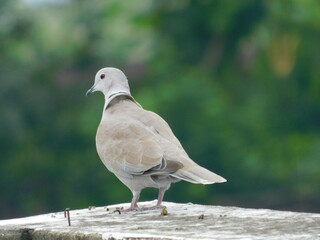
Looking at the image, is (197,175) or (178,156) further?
(178,156)

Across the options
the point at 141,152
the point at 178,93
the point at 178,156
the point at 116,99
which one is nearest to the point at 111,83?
the point at 116,99

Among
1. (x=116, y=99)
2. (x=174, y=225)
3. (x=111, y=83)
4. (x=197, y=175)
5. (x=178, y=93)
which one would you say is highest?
(x=178, y=93)

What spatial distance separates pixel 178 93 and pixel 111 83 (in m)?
21.5

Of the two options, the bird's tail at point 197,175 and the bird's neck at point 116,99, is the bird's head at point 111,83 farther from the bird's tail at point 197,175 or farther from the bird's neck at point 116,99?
the bird's tail at point 197,175

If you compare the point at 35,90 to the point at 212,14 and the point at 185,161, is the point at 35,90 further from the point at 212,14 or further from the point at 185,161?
the point at 185,161

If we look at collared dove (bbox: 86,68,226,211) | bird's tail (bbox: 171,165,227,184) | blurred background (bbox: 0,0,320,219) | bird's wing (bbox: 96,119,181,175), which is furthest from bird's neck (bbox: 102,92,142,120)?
blurred background (bbox: 0,0,320,219)

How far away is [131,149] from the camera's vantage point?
30.9ft

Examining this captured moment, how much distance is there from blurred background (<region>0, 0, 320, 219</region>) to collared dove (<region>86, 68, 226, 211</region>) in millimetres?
20487

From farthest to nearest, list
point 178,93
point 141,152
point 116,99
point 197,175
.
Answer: point 178,93 < point 116,99 < point 141,152 < point 197,175

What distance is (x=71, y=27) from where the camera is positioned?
35.4 metres

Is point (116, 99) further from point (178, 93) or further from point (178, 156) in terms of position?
point (178, 93)

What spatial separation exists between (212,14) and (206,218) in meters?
27.1

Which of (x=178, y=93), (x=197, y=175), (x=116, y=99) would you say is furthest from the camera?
(x=178, y=93)

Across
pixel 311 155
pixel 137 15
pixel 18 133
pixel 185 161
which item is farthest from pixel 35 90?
pixel 185 161
